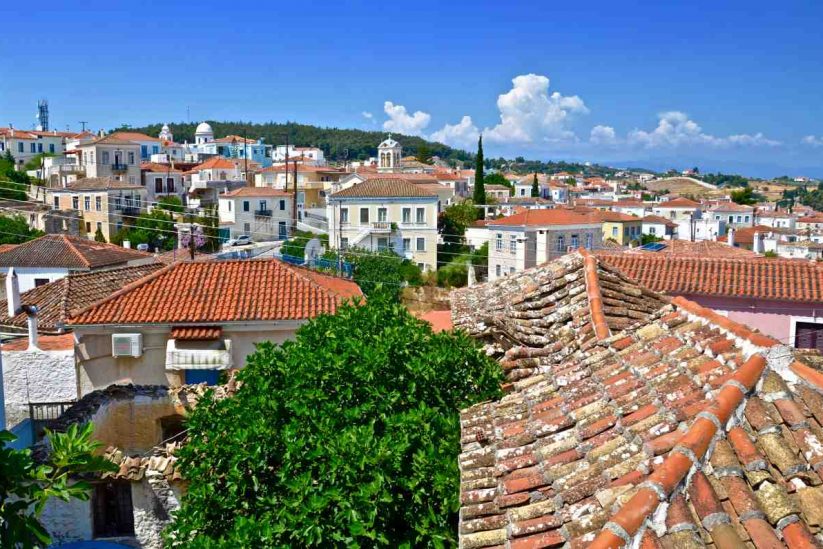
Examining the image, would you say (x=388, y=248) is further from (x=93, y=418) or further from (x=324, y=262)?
(x=93, y=418)

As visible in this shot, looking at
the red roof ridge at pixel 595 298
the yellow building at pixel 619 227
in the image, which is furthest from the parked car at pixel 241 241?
the red roof ridge at pixel 595 298

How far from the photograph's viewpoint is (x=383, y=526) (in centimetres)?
573

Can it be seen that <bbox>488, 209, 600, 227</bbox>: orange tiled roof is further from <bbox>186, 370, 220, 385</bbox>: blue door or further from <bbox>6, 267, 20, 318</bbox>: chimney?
<bbox>186, 370, 220, 385</bbox>: blue door

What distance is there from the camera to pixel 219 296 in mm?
17188

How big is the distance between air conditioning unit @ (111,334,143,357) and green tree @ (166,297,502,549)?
8592mm

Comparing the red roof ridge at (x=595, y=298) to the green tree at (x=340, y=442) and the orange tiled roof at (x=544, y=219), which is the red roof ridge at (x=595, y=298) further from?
the orange tiled roof at (x=544, y=219)

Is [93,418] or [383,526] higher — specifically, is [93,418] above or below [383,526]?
below

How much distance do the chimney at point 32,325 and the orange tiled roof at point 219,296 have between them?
78 centimetres

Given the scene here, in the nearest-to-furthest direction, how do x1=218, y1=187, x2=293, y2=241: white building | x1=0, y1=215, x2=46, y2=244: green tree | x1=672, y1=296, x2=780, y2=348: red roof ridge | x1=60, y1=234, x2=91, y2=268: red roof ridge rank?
x1=672, y1=296, x2=780, y2=348: red roof ridge
x1=60, y1=234, x2=91, y2=268: red roof ridge
x1=0, y1=215, x2=46, y2=244: green tree
x1=218, y1=187, x2=293, y2=241: white building

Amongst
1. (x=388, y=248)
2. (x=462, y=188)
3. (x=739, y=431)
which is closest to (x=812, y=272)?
(x=739, y=431)

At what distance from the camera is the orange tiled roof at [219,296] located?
16.3 meters

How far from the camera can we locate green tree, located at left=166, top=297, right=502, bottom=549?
225 inches

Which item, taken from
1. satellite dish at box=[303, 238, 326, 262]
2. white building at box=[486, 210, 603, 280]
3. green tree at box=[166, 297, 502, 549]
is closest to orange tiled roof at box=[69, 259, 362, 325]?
green tree at box=[166, 297, 502, 549]

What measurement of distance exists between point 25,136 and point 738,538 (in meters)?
107
